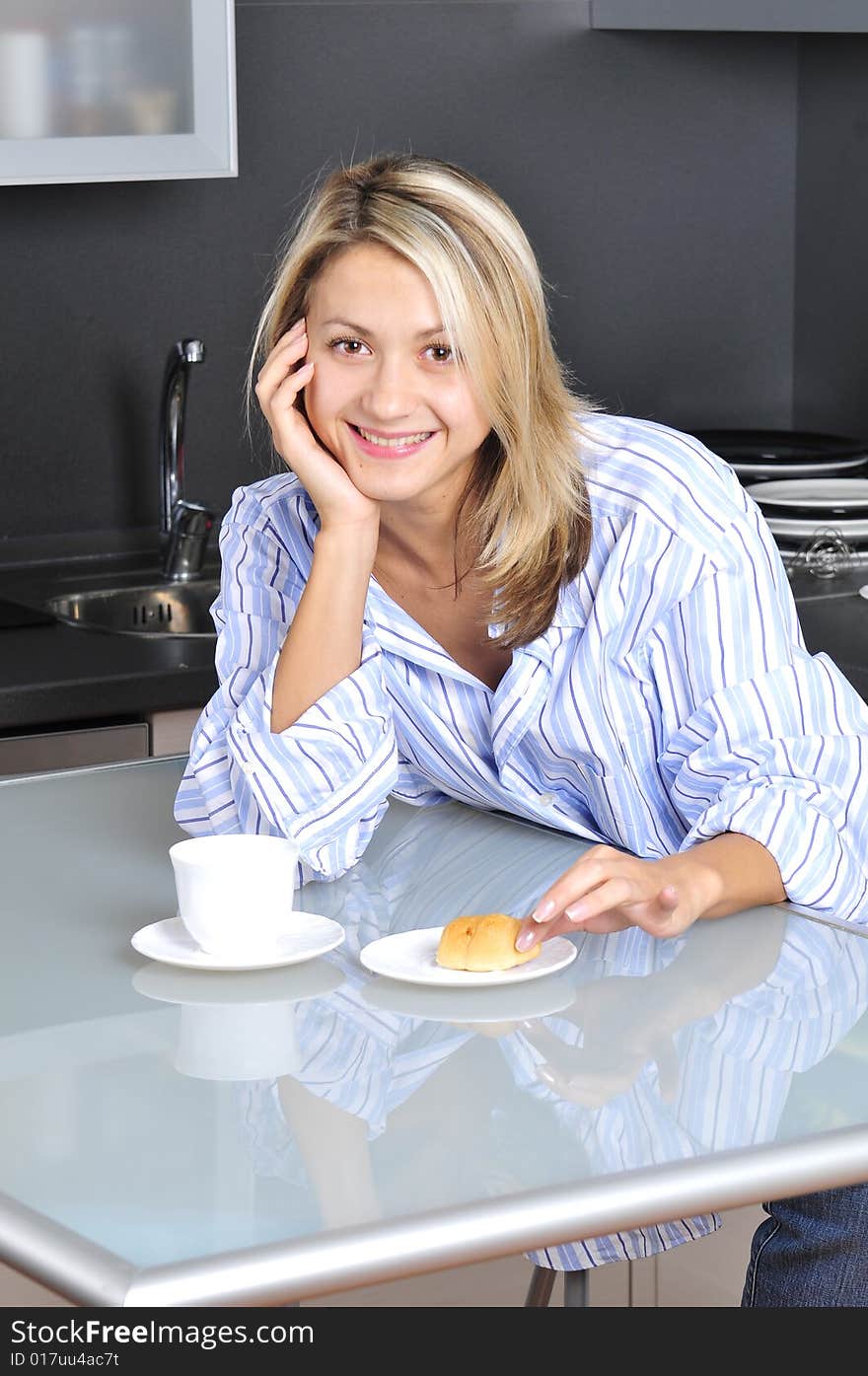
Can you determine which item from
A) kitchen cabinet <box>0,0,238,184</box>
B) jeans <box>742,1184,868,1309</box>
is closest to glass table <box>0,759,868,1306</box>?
jeans <box>742,1184,868,1309</box>

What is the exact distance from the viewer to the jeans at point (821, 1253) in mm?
1458

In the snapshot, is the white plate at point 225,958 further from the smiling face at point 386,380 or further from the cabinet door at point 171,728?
the cabinet door at point 171,728

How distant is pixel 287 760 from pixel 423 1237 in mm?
695

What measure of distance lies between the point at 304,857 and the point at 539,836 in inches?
9.1

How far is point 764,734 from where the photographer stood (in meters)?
1.54

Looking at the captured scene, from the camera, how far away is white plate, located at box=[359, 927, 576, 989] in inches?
48.2

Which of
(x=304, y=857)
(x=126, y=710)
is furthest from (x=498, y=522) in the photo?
(x=126, y=710)

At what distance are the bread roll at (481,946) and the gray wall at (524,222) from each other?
1.82 meters

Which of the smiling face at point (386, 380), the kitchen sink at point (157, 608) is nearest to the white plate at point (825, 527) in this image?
the kitchen sink at point (157, 608)

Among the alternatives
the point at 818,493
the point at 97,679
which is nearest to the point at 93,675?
the point at 97,679

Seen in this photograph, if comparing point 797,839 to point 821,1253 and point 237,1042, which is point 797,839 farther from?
point 237,1042

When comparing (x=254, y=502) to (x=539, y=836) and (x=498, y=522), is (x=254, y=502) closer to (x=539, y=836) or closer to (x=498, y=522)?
(x=498, y=522)

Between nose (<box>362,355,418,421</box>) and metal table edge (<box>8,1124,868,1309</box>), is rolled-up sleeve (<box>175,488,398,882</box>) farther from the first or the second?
metal table edge (<box>8,1124,868,1309</box>)
